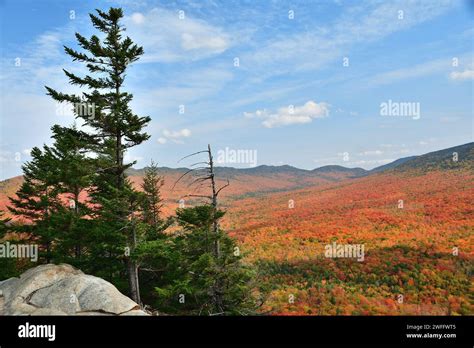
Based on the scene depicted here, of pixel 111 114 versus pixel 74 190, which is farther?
pixel 74 190

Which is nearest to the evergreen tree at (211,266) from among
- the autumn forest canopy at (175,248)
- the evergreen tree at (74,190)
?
the autumn forest canopy at (175,248)

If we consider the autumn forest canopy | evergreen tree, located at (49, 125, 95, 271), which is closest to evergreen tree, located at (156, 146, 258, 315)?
the autumn forest canopy

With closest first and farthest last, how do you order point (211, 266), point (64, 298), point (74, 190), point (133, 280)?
point (64, 298), point (211, 266), point (133, 280), point (74, 190)

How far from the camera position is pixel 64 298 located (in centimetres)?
1002

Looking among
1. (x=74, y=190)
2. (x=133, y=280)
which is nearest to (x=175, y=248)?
(x=133, y=280)

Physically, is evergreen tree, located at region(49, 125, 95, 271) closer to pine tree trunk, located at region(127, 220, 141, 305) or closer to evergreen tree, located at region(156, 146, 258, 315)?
pine tree trunk, located at region(127, 220, 141, 305)

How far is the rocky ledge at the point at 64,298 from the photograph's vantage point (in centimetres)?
949

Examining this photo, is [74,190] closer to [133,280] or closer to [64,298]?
[133,280]

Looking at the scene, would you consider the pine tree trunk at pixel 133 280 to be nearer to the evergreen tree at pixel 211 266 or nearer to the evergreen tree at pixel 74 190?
the evergreen tree at pixel 211 266

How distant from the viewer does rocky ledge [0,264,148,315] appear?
949 centimetres

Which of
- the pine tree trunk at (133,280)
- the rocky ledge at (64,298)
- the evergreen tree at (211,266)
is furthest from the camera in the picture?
the pine tree trunk at (133,280)
